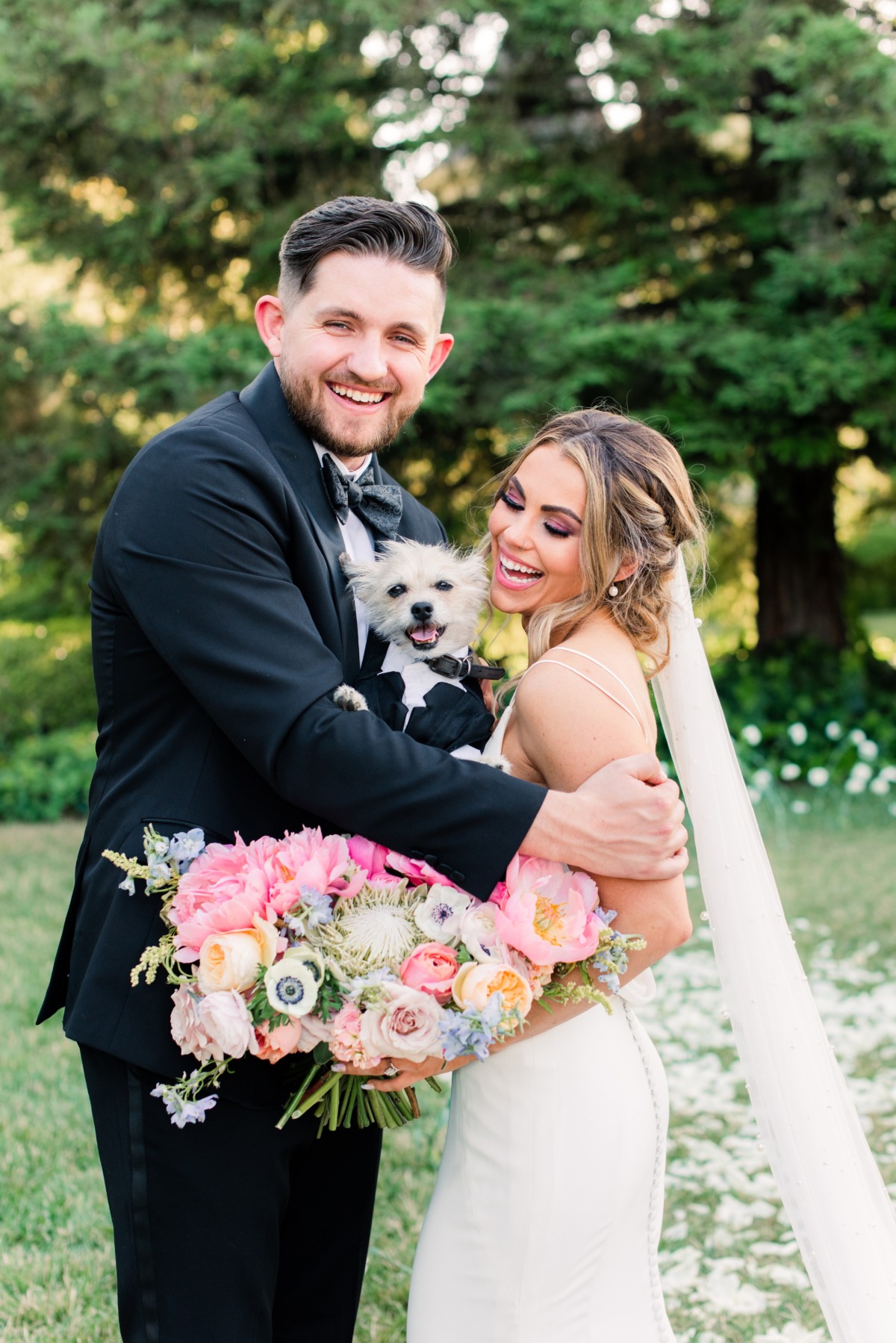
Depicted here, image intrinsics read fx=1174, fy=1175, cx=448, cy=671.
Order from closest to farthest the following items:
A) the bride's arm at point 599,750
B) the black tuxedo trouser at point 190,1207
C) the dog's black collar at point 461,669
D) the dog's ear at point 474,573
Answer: the black tuxedo trouser at point 190,1207 → the bride's arm at point 599,750 → the dog's black collar at point 461,669 → the dog's ear at point 474,573

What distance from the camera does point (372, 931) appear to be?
2.17 metres

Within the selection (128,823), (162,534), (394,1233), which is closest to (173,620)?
(162,534)

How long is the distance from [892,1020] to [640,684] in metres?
4.58

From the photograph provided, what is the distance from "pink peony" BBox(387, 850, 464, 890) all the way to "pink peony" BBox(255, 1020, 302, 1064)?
34 centimetres

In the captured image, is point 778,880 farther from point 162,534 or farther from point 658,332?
point 162,534

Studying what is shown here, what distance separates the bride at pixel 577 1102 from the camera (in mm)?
2361

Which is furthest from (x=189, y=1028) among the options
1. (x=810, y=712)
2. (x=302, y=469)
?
(x=810, y=712)

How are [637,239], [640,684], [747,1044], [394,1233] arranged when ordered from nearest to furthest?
[640,684] < [747,1044] < [394,1233] < [637,239]

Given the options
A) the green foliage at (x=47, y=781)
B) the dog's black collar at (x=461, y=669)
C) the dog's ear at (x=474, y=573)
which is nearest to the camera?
the dog's black collar at (x=461, y=669)

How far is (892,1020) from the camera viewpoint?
20.5 feet

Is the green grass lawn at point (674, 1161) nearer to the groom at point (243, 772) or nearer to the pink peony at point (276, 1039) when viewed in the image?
the groom at point (243, 772)

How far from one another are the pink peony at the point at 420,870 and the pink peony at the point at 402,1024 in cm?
23

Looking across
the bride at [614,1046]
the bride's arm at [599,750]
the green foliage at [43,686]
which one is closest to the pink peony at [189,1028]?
the bride at [614,1046]

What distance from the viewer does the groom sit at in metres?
2.18
